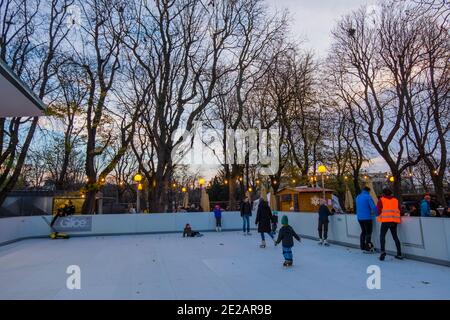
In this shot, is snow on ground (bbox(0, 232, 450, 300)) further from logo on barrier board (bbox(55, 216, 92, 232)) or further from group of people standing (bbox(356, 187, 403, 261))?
logo on barrier board (bbox(55, 216, 92, 232))

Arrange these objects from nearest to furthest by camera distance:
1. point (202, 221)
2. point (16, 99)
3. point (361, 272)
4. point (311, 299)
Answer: point (311, 299), point (361, 272), point (16, 99), point (202, 221)

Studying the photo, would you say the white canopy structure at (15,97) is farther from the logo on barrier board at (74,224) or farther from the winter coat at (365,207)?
the winter coat at (365,207)

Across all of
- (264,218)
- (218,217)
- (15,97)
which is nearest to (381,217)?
(264,218)

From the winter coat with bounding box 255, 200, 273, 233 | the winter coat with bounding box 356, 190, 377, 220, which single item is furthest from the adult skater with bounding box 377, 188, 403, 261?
the winter coat with bounding box 255, 200, 273, 233

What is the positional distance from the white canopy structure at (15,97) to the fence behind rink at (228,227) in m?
6.60

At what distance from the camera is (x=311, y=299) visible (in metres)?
5.54

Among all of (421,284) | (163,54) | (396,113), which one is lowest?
(421,284)

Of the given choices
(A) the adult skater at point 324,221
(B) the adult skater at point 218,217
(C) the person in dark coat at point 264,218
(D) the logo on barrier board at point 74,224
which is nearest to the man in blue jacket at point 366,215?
(A) the adult skater at point 324,221

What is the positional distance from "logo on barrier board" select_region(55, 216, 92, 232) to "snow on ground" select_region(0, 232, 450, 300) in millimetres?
6500

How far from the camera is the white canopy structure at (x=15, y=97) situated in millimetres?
7721
